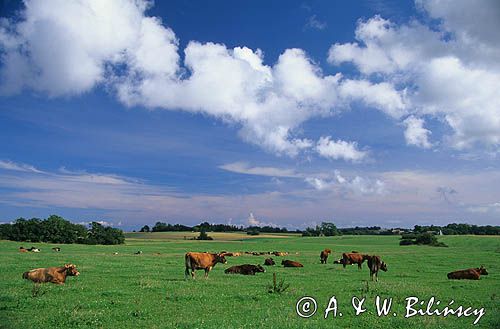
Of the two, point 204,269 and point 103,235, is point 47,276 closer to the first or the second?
point 204,269

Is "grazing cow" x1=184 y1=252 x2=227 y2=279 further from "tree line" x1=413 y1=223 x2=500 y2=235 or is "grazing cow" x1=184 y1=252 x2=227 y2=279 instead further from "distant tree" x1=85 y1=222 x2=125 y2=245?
"tree line" x1=413 y1=223 x2=500 y2=235

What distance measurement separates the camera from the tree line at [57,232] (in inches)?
3885

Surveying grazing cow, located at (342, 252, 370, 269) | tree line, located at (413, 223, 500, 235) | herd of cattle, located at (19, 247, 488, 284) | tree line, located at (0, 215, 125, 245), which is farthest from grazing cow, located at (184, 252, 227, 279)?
tree line, located at (413, 223, 500, 235)

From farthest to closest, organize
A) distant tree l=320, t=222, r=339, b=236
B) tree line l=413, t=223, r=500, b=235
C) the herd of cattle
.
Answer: distant tree l=320, t=222, r=339, b=236 < tree line l=413, t=223, r=500, b=235 < the herd of cattle

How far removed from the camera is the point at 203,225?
18362cm

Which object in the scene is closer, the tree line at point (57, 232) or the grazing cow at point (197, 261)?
the grazing cow at point (197, 261)

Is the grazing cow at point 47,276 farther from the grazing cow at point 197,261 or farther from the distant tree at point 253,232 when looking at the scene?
the distant tree at point 253,232

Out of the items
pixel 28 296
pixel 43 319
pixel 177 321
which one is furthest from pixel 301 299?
pixel 28 296

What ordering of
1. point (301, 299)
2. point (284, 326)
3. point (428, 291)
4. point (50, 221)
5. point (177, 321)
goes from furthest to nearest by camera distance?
1. point (50, 221)
2. point (428, 291)
3. point (301, 299)
4. point (177, 321)
5. point (284, 326)

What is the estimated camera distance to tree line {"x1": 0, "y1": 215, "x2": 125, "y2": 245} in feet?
324

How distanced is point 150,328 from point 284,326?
3.85m

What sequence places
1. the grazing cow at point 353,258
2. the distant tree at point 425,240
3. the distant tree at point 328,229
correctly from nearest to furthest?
the grazing cow at point 353,258, the distant tree at point 425,240, the distant tree at point 328,229

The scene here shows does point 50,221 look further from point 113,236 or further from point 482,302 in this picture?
point 482,302

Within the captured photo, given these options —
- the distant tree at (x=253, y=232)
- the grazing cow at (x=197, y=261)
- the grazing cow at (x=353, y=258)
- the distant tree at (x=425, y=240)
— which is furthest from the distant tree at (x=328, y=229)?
the grazing cow at (x=197, y=261)
